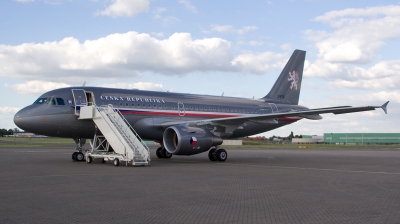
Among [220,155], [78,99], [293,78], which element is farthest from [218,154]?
[293,78]

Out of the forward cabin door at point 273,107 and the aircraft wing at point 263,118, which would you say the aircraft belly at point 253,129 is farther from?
the aircraft wing at point 263,118

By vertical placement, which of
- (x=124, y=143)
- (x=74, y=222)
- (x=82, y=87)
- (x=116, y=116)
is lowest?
(x=74, y=222)

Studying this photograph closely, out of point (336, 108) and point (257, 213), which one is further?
point (336, 108)

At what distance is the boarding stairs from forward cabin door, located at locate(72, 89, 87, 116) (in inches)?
10.7

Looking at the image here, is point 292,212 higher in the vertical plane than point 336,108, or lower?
lower

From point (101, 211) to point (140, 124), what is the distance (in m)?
15.4

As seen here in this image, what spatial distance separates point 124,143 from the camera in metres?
19.3

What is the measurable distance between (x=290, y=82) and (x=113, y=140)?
57.9 ft

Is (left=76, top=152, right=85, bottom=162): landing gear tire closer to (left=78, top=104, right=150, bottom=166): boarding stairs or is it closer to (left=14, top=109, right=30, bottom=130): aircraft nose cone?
(left=78, top=104, right=150, bottom=166): boarding stairs

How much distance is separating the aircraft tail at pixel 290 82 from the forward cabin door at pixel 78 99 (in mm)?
15135

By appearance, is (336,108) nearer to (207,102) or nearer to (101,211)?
(207,102)

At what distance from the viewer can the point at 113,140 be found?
1991 cm

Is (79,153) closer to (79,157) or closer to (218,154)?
(79,157)

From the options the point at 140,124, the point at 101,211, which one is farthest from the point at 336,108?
the point at 101,211
